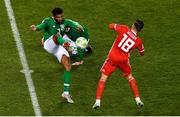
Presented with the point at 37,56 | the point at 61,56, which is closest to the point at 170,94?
the point at 61,56

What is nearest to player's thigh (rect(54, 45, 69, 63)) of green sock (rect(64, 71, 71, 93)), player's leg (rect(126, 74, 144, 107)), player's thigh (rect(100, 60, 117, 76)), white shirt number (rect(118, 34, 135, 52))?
green sock (rect(64, 71, 71, 93))

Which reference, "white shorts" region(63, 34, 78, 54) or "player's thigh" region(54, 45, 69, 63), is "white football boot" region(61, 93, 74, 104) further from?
"white shorts" region(63, 34, 78, 54)

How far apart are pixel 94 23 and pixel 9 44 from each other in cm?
306

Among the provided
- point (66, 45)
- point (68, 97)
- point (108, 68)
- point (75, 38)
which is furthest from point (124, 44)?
point (75, 38)

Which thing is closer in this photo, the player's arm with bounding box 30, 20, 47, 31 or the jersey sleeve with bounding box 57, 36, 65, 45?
the player's arm with bounding box 30, 20, 47, 31

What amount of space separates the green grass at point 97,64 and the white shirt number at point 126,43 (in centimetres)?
154

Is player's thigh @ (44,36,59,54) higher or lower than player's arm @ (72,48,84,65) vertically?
higher

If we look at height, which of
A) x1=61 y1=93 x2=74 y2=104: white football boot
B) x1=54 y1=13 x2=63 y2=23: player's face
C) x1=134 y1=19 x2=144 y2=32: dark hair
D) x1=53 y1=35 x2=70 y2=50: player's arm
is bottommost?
x1=61 y1=93 x2=74 y2=104: white football boot

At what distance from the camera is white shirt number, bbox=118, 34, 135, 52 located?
1478cm

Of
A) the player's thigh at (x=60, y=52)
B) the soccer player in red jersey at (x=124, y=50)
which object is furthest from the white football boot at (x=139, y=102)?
the player's thigh at (x=60, y=52)

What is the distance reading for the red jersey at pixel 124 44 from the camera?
582 inches

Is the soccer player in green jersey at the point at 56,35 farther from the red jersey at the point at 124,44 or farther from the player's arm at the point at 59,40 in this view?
the red jersey at the point at 124,44

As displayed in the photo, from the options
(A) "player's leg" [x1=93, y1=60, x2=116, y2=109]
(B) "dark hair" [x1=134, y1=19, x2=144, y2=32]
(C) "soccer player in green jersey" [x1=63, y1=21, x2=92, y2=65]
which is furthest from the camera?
(C) "soccer player in green jersey" [x1=63, y1=21, x2=92, y2=65]

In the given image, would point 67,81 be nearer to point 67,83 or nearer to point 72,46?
point 67,83
